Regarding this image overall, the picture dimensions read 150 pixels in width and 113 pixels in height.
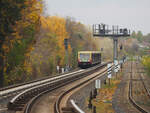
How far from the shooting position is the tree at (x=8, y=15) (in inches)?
805

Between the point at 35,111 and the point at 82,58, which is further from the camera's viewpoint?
the point at 82,58

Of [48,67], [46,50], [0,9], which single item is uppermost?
[0,9]

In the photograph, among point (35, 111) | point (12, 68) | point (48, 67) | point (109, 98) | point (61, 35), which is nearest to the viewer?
point (35, 111)

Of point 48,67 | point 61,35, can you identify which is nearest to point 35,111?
point 48,67

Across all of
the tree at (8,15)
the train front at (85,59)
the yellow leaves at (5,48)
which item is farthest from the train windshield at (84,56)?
the tree at (8,15)

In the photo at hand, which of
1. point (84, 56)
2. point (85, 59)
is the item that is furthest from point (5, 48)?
point (84, 56)

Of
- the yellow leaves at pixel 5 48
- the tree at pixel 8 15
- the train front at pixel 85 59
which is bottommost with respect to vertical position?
the train front at pixel 85 59

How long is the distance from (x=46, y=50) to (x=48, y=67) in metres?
4.47

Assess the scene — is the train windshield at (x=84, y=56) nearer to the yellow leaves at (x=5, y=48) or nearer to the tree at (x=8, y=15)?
the yellow leaves at (x=5, y=48)

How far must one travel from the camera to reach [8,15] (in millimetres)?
20812

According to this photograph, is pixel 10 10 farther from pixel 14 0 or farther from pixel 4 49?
pixel 4 49

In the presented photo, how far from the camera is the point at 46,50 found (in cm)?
5162

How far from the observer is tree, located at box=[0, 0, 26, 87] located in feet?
67.1

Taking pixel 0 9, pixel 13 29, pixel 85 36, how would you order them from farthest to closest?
pixel 85 36, pixel 13 29, pixel 0 9
